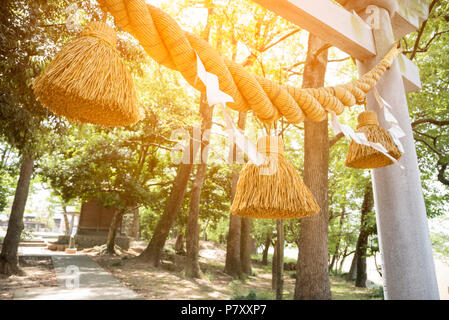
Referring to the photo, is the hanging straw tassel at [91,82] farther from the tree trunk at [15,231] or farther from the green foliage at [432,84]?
the tree trunk at [15,231]

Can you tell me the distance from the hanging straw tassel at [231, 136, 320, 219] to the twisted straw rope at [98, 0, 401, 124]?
155 mm

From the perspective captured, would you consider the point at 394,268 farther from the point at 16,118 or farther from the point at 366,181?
the point at 366,181

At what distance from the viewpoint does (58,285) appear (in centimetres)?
687

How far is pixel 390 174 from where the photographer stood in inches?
67.4

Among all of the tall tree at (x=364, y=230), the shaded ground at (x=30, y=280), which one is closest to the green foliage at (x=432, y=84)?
the tall tree at (x=364, y=230)

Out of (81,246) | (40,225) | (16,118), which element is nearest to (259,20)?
(16,118)

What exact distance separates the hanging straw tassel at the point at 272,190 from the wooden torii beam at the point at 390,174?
32.9 inches

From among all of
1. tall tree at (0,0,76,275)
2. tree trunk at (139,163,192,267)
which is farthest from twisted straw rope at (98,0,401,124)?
tree trunk at (139,163,192,267)

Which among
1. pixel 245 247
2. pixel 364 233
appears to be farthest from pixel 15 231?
pixel 364 233

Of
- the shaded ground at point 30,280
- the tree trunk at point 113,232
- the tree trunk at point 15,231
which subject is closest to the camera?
the shaded ground at point 30,280

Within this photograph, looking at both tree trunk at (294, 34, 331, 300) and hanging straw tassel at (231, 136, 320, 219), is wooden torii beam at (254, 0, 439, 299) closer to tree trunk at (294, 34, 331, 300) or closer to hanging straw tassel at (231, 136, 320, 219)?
hanging straw tassel at (231, 136, 320, 219)

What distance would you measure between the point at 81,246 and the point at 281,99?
59.8ft

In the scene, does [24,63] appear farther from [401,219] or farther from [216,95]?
[401,219]

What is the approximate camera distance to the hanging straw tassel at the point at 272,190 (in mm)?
971
